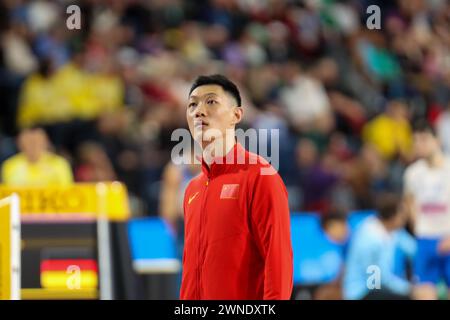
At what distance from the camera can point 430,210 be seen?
1031 cm

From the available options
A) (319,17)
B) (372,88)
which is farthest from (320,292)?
(319,17)

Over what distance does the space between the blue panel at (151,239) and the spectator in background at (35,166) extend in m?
0.84

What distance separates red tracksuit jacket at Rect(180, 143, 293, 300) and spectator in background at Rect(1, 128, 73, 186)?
6.02 meters

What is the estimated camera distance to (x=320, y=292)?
8867mm

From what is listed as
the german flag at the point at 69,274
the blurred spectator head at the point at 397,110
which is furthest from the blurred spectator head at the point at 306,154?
the german flag at the point at 69,274

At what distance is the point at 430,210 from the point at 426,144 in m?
0.63

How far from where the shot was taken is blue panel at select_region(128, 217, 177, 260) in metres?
10.5

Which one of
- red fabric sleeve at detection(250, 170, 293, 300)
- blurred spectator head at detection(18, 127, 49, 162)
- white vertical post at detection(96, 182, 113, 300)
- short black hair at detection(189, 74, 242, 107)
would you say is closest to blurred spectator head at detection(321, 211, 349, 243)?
blurred spectator head at detection(18, 127, 49, 162)

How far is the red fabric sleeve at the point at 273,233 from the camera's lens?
4051 millimetres

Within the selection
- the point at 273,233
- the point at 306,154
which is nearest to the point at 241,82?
the point at 306,154

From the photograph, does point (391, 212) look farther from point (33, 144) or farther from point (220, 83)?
point (220, 83)

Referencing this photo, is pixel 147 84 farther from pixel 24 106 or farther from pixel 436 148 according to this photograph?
pixel 436 148

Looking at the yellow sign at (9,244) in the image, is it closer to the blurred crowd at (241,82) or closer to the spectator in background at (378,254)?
the spectator in background at (378,254)
